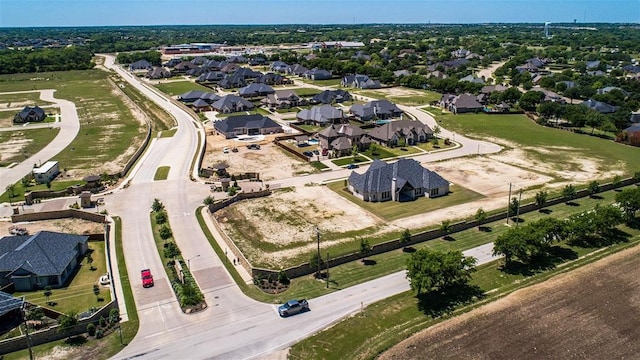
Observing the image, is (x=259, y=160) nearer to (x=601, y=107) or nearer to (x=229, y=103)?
(x=229, y=103)

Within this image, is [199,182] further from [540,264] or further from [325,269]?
[540,264]

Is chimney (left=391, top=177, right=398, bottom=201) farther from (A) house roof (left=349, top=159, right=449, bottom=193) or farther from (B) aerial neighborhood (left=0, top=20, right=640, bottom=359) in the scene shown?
(B) aerial neighborhood (left=0, top=20, right=640, bottom=359)

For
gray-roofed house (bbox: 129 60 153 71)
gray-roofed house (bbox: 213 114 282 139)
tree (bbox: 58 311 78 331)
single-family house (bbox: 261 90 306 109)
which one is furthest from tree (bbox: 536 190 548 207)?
gray-roofed house (bbox: 129 60 153 71)

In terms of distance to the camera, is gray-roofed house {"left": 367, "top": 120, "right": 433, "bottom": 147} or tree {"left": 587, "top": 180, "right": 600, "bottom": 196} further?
gray-roofed house {"left": 367, "top": 120, "right": 433, "bottom": 147}

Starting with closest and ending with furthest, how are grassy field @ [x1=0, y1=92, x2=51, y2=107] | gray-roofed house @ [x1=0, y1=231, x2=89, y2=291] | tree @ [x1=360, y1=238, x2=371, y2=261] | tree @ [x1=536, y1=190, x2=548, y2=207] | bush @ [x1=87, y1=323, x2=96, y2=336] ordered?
1. bush @ [x1=87, y1=323, x2=96, y2=336]
2. gray-roofed house @ [x1=0, y1=231, x2=89, y2=291]
3. tree @ [x1=360, y1=238, x2=371, y2=261]
4. tree @ [x1=536, y1=190, x2=548, y2=207]
5. grassy field @ [x1=0, y1=92, x2=51, y2=107]

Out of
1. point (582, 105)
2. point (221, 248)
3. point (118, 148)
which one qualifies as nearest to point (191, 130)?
point (118, 148)

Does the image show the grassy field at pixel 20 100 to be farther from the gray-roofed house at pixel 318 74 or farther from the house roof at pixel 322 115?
→ the gray-roofed house at pixel 318 74

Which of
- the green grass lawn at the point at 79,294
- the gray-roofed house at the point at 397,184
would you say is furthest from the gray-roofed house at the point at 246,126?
the green grass lawn at the point at 79,294
